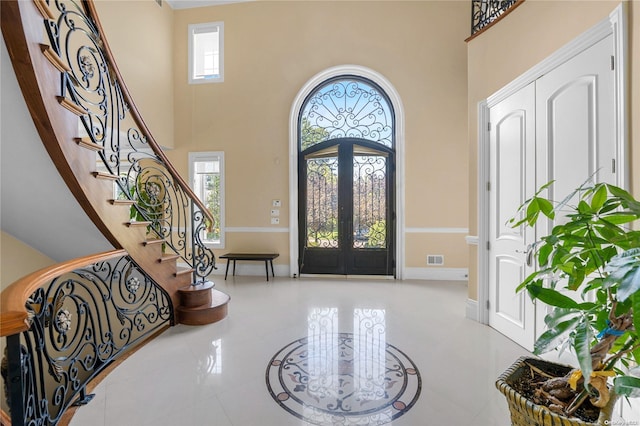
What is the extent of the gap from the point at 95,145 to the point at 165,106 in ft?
12.5

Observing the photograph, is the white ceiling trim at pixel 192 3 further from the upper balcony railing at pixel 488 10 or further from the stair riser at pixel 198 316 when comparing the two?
the stair riser at pixel 198 316

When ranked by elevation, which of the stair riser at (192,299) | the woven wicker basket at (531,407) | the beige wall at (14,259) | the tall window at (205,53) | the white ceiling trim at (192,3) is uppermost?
the white ceiling trim at (192,3)

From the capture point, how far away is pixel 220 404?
1.79 metres

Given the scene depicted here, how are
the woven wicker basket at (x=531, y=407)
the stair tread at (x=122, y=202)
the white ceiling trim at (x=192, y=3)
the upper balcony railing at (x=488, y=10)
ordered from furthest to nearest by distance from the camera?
the white ceiling trim at (x=192, y=3) < the upper balcony railing at (x=488, y=10) < the stair tread at (x=122, y=202) < the woven wicker basket at (x=531, y=407)

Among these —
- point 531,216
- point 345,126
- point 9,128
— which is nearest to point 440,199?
point 345,126

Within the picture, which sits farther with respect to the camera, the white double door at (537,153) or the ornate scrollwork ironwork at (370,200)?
the ornate scrollwork ironwork at (370,200)

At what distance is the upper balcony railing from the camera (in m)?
2.76

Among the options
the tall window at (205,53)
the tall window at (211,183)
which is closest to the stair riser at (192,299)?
the tall window at (211,183)

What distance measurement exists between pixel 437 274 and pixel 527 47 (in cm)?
349

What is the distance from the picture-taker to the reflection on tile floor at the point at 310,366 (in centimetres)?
170

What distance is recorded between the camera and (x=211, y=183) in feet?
17.9

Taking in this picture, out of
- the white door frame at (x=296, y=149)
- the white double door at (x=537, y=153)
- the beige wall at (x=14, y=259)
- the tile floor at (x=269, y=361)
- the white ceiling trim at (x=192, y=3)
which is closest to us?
the tile floor at (x=269, y=361)

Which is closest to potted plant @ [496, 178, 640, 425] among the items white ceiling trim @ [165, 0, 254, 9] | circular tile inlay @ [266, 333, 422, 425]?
circular tile inlay @ [266, 333, 422, 425]

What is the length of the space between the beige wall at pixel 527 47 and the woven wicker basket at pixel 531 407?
1.16 metres
